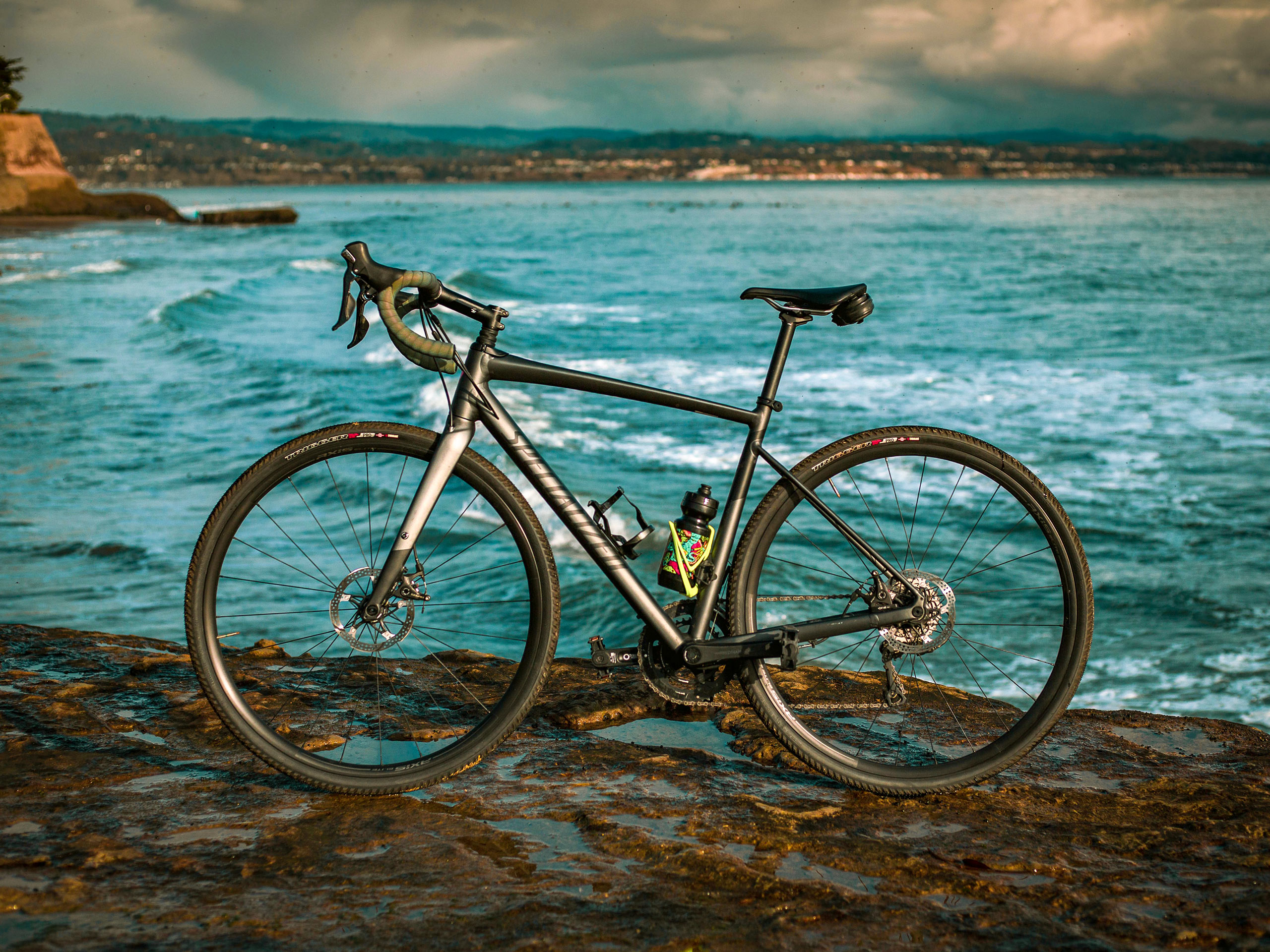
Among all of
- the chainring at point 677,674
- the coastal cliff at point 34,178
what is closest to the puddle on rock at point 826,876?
the chainring at point 677,674

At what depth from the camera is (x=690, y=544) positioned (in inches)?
118

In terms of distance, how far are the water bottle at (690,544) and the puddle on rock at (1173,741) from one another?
1697 millimetres

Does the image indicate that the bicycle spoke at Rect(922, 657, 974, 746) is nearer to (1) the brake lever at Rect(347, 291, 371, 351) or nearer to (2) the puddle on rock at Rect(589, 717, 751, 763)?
(2) the puddle on rock at Rect(589, 717, 751, 763)

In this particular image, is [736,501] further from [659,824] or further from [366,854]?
[366,854]

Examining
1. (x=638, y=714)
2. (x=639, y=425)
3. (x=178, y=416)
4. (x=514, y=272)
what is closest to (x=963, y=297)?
(x=514, y=272)

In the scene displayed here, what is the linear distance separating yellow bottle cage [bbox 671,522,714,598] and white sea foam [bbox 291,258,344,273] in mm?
34701

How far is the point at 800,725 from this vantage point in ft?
9.82

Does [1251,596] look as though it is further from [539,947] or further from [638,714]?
[539,947]

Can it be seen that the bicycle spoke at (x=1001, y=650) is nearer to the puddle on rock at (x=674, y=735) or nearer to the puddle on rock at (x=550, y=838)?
the puddle on rock at (x=674, y=735)

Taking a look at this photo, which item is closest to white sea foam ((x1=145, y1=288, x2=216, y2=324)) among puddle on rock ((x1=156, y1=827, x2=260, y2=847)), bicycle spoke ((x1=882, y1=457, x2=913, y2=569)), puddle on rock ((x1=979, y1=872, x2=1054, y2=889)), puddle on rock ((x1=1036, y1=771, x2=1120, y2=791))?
bicycle spoke ((x1=882, y1=457, x2=913, y2=569))

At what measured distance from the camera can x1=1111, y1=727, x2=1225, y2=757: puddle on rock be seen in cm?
337

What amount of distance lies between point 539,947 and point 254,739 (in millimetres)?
1162

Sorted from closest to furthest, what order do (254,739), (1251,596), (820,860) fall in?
(820,860) < (254,739) < (1251,596)

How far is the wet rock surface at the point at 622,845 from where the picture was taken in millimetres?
2232
